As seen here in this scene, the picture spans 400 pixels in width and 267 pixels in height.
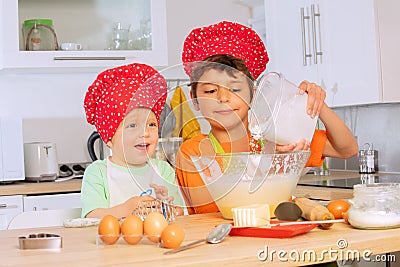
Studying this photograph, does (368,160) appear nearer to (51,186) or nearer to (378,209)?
(51,186)

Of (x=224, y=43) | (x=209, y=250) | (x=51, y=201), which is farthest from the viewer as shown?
(x=51, y=201)

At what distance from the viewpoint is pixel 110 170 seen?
1.93 metres

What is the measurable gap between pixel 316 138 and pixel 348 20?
A: 1.21 meters

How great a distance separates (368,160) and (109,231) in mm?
2205

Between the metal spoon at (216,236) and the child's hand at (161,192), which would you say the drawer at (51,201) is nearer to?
the child's hand at (161,192)

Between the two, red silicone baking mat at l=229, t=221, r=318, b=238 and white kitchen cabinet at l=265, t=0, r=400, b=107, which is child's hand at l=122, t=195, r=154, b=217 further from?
white kitchen cabinet at l=265, t=0, r=400, b=107

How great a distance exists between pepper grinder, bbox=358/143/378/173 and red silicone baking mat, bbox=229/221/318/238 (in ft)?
6.69

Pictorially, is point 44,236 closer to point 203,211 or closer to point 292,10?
point 203,211

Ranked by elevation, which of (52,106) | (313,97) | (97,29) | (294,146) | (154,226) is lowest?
(154,226)

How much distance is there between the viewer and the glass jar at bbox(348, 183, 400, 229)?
1.28 m

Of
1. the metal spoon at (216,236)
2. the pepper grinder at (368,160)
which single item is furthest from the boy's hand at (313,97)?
the pepper grinder at (368,160)

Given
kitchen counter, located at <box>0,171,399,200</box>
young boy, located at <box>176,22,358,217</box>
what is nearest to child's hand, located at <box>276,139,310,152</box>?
young boy, located at <box>176,22,358,217</box>

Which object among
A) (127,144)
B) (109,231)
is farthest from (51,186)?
(109,231)

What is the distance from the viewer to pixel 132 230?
1.26 meters
